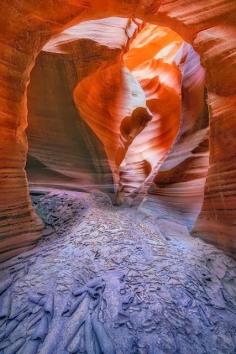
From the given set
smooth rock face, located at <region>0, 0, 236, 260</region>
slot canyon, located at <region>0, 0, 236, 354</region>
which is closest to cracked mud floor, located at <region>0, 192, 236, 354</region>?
slot canyon, located at <region>0, 0, 236, 354</region>

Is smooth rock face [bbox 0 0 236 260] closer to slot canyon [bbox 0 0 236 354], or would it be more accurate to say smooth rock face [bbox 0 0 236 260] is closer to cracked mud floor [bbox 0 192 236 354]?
slot canyon [bbox 0 0 236 354]

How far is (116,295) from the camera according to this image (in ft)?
10.4

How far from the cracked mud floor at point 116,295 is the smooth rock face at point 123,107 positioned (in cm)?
50

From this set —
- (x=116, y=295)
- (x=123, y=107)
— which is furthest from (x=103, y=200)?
(x=123, y=107)

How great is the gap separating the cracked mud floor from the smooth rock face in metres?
0.50

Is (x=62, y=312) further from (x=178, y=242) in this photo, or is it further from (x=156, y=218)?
(x=156, y=218)

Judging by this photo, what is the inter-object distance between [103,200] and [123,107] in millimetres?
3398

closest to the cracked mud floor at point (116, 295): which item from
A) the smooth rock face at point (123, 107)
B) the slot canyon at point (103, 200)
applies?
the slot canyon at point (103, 200)

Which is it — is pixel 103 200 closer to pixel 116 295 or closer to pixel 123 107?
pixel 116 295

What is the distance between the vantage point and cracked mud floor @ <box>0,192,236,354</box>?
2758 millimetres

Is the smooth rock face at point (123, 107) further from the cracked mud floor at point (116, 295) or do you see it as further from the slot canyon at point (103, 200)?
the cracked mud floor at point (116, 295)

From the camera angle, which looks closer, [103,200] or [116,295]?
[116,295]

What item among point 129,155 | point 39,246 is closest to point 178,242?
point 39,246

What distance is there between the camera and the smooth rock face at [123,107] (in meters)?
4.01
